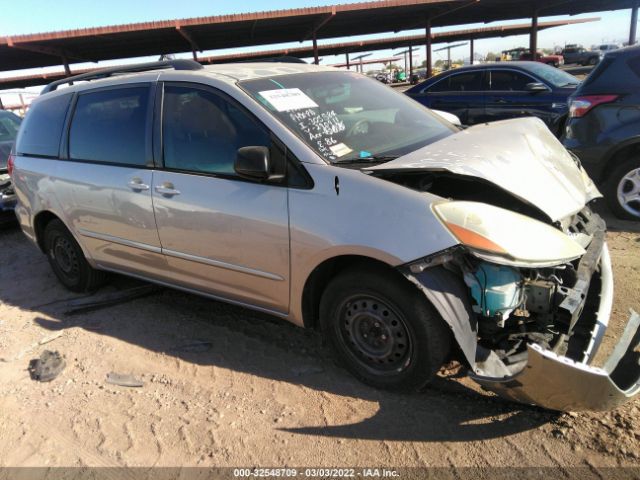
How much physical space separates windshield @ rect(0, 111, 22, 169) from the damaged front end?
23.2 feet

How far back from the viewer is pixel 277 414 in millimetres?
2680

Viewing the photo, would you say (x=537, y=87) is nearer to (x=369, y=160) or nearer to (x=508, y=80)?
(x=508, y=80)

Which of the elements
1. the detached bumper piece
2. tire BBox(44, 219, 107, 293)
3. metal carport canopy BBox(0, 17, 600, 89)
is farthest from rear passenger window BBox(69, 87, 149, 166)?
metal carport canopy BBox(0, 17, 600, 89)

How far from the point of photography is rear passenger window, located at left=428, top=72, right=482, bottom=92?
8273mm

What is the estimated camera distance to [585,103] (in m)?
5.16

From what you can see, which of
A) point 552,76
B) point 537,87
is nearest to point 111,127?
point 537,87

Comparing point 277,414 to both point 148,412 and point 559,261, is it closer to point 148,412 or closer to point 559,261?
point 148,412

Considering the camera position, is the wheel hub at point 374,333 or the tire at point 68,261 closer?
the wheel hub at point 374,333

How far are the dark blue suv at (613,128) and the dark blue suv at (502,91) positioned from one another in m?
2.04

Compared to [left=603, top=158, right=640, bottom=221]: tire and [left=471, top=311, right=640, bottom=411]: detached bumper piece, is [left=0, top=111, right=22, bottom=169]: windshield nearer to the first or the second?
[left=471, top=311, right=640, bottom=411]: detached bumper piece

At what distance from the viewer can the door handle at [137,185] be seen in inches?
134

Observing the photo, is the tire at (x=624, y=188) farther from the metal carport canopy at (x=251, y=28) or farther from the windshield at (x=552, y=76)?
the metal carport canopy at (x=251, y=28)

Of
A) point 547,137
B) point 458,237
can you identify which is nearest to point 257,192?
point 458,237

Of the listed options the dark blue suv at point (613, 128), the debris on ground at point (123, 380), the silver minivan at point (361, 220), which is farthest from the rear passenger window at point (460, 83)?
the debris on ground at point (123, 380)
